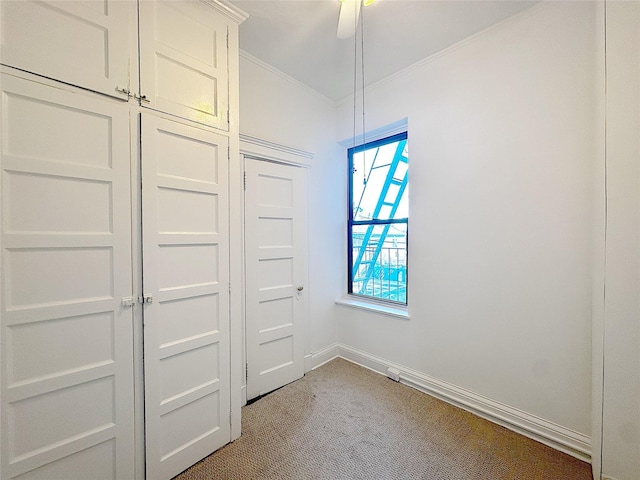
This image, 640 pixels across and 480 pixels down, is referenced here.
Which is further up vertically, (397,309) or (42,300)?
(42,300)

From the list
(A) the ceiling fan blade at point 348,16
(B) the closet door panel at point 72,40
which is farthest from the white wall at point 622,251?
(B) the closet door panel at point 72,40

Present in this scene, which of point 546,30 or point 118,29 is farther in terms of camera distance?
point 546,30

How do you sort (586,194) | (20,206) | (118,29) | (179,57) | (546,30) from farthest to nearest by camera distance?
(546,30) < (586,194) < (179,57) < (118,29) < (20,206)

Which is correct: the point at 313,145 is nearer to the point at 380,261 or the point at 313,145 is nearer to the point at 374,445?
the point at 380,261

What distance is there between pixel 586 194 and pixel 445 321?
1.30 meters

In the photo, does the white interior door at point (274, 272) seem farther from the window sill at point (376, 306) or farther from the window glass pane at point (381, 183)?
the window glass pane at point (381, 183)

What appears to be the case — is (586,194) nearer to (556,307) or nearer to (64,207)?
(556,307)

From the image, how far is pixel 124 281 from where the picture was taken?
133 centimetres

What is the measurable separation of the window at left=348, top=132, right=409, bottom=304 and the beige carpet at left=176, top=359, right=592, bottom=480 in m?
1.02

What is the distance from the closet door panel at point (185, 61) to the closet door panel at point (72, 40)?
3.9 inches

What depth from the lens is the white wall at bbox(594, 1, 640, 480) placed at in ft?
4.10

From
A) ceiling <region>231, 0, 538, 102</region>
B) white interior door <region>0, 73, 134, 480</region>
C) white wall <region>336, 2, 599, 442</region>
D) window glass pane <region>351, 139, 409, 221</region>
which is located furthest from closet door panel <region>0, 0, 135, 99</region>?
white wall <region>336, 2, 599, 442</region>

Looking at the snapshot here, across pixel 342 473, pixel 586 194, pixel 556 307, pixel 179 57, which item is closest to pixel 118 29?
pixel 179 57

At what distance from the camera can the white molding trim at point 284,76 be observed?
7.37ft
